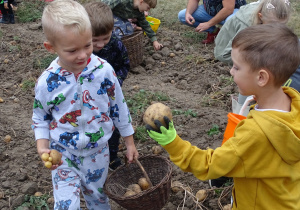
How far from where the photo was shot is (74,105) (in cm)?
216

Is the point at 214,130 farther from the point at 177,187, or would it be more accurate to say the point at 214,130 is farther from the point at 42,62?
the point at 42,62

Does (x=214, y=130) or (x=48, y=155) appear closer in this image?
(x=48, y=155)

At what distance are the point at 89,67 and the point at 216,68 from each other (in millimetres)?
3377

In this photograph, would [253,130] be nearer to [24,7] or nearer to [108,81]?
[108,81]

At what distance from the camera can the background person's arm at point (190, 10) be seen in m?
6.21

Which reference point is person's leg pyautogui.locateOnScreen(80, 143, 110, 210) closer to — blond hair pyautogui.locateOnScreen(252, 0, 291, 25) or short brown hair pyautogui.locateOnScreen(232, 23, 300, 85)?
short brown hair pyautogui.locateOnScreen(232, 23, 300, 85)

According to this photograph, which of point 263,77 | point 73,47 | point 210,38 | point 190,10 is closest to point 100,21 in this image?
point 73,47

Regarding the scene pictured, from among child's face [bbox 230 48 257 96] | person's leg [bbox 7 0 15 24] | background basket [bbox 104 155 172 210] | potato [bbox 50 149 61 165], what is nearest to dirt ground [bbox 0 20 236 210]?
person's leg [bbox 7 0 15 24]

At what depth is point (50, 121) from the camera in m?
2.28

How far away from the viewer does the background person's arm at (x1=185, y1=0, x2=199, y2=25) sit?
6.21m

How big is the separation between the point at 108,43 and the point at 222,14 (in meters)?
3.33

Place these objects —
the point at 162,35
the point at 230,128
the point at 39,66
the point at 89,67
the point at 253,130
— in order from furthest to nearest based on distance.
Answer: the point at 162,35, the point at 39,66, the point at 230,128, the point at 89,67, the point at 253,130

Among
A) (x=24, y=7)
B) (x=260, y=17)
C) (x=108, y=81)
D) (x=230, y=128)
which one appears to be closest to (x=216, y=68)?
(x=260, y=17)

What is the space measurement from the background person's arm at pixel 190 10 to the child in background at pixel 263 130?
4436mm
